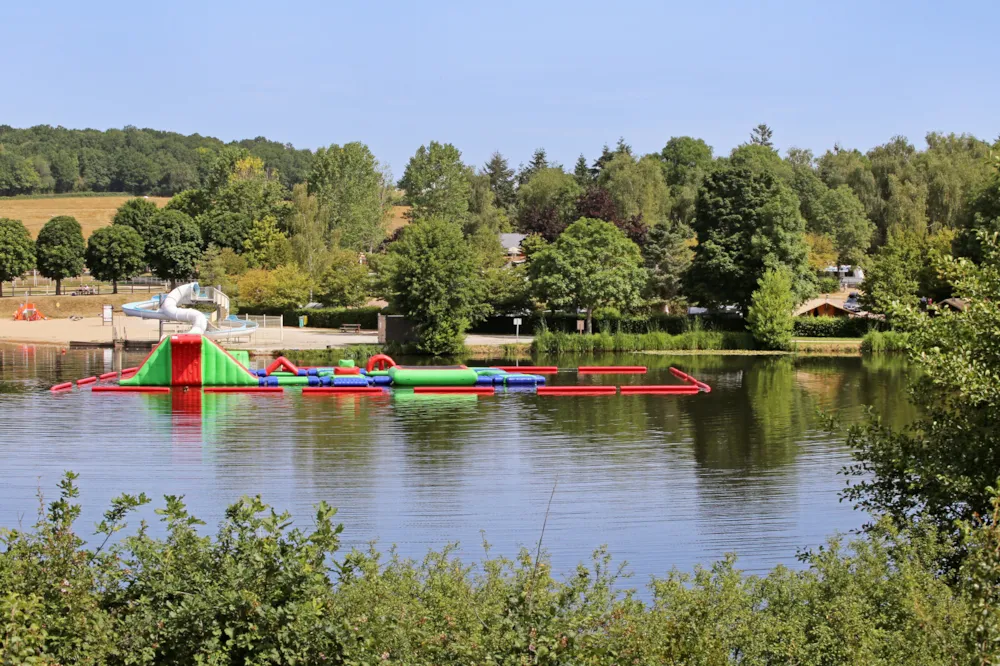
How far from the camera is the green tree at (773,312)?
5734 cm

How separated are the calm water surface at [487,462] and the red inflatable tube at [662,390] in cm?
93

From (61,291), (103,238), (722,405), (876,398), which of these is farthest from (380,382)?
(61,291)

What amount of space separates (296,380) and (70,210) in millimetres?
114809

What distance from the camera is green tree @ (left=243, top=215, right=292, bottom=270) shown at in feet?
285

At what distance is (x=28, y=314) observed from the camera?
77.2 meters

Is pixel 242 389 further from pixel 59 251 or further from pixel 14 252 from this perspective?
pixel 59 251

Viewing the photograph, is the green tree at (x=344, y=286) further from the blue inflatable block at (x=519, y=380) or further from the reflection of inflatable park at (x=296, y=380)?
the blue inflatable block at (x=519, y=380)

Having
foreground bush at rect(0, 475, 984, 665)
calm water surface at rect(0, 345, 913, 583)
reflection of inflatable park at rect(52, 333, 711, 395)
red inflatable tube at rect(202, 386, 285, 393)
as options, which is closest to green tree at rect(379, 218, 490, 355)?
reflection of inflatable park at rect(52, 333, 711, 395)

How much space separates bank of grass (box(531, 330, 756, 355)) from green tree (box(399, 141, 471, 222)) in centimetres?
4616

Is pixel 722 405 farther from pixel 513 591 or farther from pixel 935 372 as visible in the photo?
pixel 513 591

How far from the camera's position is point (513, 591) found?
9648 mm

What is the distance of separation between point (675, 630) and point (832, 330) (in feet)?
184

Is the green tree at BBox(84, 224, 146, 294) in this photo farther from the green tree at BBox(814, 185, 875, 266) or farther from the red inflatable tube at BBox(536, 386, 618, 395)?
the red inflatable tube at BBox(536, 386, 618, 395)

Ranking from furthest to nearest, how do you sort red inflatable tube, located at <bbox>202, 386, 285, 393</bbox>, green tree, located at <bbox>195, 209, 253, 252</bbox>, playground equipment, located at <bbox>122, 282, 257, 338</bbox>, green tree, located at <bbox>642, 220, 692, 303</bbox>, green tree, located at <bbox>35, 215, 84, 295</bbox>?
green tree, located at <bbox>195, 209, 253, 252</bbox>, green tree, located at <bbox>35, 215, 84, 295</bbox>, green tree, located at <bbox>642, 220, 692, 303</bbox>, playground equipment, located at <bbox>122, 282, 257, 338</bbox>, red inflatable tube, located at <bbox>202, 386, 285, 393</bbox>
